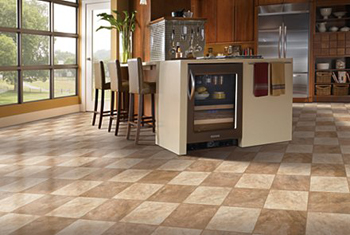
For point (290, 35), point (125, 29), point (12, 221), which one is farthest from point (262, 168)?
point (290, 35)

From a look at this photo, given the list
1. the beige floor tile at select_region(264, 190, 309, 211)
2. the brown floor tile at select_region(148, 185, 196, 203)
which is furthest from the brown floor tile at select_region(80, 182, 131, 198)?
the beige floor tile at select_region(264, 190, 309, 211)

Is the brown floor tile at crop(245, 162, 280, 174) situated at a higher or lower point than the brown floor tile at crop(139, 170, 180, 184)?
higher

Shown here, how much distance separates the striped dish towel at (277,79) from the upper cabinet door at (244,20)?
5.08 m

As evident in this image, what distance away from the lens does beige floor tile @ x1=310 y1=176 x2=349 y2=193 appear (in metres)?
3.03

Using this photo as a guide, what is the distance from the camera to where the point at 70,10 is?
814 centimetres

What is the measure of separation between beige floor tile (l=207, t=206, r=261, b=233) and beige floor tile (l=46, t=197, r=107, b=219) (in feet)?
2.51

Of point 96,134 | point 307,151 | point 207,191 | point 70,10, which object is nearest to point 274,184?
point 207,191

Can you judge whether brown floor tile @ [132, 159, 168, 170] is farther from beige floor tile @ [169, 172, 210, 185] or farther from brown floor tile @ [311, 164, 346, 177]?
brown floor tile @ [311, 164, 346, 177]

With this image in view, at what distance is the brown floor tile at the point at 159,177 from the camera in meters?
3.30

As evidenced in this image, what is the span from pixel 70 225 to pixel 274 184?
1.53m

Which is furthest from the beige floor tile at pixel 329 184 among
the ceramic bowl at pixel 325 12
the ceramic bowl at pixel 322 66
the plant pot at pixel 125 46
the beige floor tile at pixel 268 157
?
the ceramic bowl at pixel 325 12

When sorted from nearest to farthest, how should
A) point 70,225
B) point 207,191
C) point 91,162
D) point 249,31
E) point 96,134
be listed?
1. point 70,225
2. point 207,191
3. point 91,162
4. point 96,134
5. point 249,31

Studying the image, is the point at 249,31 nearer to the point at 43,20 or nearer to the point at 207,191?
the point at 43,20

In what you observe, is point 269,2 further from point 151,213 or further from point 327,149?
point 151,213
